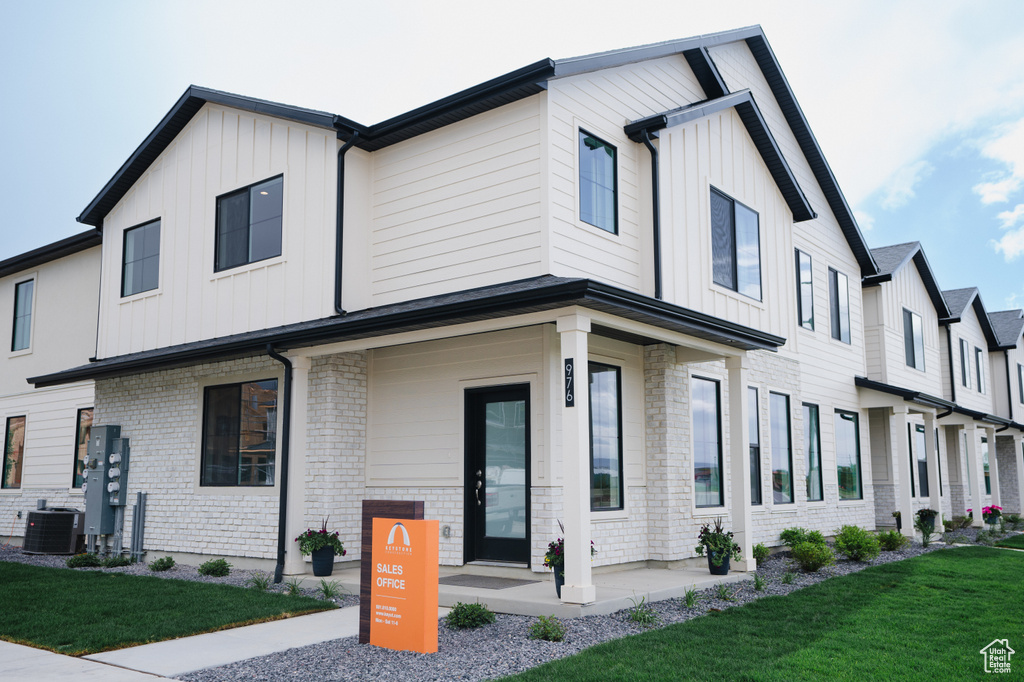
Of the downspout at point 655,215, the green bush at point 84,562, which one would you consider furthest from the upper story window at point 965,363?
the green bush at point 84,562

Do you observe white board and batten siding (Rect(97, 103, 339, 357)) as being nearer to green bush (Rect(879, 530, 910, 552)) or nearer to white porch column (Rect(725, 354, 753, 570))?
white porch column (Rect(725, 354, 753, 570))

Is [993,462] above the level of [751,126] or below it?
below

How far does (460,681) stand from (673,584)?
428 centimetres

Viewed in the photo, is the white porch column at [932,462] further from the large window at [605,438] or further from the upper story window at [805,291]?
the large window at [605,438]

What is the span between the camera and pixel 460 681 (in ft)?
19.8

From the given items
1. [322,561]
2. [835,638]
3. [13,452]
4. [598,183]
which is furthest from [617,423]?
[13,452]

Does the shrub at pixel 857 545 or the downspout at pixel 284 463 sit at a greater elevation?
the downspout at pixel 284 463

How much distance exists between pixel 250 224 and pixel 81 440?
715 cm

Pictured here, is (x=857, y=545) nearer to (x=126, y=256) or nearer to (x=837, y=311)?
(x=837, y=311)

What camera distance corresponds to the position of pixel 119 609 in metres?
8.70

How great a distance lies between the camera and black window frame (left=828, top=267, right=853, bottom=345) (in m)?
17.2

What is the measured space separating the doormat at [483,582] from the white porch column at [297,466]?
2.11 m

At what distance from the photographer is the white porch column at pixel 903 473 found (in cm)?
1696

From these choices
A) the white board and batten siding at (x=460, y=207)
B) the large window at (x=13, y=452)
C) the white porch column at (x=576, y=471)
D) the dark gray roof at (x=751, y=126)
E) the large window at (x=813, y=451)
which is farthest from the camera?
the large window at (x=13, y=452)
